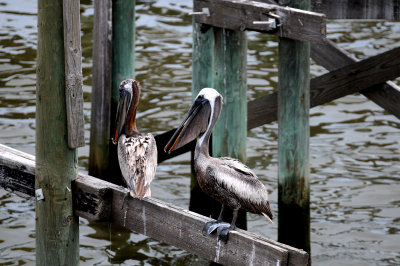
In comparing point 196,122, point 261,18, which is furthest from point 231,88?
point 196,122

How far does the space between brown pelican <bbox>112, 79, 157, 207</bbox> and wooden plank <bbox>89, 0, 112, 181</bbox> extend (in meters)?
1.94

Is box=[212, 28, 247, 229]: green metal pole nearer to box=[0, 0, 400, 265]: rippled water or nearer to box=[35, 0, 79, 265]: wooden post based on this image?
box=[0, 0, 400, 265]: rippled water

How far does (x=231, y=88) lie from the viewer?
7.17 metres

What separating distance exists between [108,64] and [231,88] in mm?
1594

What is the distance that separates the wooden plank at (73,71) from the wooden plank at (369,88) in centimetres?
335

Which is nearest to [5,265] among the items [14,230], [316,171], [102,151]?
[14,230]

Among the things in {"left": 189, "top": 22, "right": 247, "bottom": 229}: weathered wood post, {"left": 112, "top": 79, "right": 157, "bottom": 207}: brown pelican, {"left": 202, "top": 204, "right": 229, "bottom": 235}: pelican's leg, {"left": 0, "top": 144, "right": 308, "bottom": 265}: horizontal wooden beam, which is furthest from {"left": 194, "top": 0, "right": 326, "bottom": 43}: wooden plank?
{"left": 202, "top": 204, "right": 229, "bottom": 235}: pelican's leg

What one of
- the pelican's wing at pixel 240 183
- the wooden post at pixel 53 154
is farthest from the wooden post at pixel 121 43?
the pelican's wing at pixel 240 183

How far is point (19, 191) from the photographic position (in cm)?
566

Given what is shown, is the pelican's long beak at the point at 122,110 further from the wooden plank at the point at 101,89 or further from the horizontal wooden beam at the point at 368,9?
the wooden plank at the point at 101,89

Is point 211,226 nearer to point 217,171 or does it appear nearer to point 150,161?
point 217,171

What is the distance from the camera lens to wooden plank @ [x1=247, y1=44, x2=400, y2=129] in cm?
766

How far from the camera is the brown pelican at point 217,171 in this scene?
208 inches

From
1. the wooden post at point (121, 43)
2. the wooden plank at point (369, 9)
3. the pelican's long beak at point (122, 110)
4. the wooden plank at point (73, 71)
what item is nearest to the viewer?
the wooden plank at point (73, 71)
